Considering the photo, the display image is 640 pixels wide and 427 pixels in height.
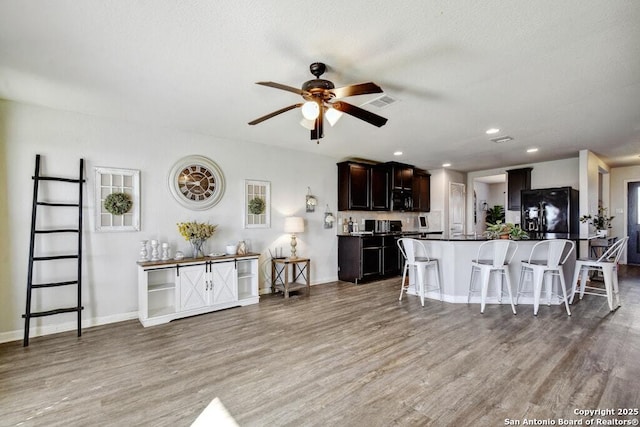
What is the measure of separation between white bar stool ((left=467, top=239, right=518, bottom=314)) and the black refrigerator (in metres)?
2.47

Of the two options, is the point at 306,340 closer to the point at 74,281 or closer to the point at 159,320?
the point at 159,320

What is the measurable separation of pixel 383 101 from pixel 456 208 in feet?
19.8

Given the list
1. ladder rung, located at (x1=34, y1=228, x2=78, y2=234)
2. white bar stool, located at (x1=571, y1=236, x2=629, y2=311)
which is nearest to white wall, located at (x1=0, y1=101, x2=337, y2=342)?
ladder rung, located at (x1=34, y1=228, x2=78, y2=234)

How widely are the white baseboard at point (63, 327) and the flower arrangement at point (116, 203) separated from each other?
1332mm

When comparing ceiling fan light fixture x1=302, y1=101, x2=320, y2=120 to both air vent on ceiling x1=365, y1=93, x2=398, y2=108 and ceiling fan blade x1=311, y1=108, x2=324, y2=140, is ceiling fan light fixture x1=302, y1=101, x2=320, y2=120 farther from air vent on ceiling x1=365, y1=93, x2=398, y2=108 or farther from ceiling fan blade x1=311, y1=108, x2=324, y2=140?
air vent on ceiling x1=365, y1=93, x2=398, y2=108

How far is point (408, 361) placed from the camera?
270 cm

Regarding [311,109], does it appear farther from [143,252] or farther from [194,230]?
[143,252]

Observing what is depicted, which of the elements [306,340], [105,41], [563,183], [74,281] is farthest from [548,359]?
[563,183]

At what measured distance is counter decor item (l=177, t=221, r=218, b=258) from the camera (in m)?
4.17

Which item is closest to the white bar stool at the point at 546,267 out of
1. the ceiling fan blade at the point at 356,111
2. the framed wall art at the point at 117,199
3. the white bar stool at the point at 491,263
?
the white bar stool at the point at 491,263

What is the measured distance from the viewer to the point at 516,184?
728 cm

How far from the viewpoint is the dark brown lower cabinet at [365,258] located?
19.6 feet

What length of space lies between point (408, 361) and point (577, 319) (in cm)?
261

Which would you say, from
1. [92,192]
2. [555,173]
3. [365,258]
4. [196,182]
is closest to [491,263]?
[365,258]
